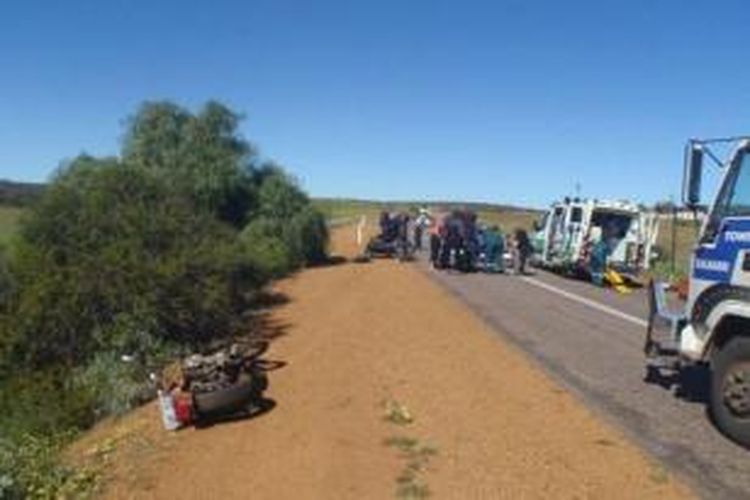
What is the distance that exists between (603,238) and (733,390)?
23.3 meters

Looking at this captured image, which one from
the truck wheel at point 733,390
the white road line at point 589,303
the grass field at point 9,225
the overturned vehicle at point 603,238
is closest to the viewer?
the truck wheel at point 733,390

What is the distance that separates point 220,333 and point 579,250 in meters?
16.1

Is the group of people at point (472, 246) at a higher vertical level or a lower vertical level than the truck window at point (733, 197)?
lower

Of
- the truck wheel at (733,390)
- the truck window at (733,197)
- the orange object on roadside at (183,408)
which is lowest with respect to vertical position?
the orange object on roadside at (183,408)

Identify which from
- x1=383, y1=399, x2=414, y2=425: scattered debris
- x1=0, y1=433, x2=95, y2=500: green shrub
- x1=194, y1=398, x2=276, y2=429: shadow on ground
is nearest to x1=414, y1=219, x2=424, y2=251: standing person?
x1=194, y1=398, x2=276, y2=429: shadow on ground

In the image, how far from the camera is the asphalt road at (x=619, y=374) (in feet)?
33.0

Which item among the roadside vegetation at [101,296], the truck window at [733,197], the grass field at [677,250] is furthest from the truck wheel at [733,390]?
the roadside vegetation at [101,296]

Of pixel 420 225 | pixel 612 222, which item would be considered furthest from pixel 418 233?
pixel 612 222

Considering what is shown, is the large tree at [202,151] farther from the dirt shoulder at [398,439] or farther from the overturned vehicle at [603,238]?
the dirt shoulder at [398,439]

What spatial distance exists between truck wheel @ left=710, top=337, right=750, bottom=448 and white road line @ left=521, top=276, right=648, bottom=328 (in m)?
9.05

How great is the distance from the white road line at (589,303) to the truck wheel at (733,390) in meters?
9.05

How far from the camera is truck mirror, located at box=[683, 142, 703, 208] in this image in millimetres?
11266

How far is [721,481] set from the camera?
938cm

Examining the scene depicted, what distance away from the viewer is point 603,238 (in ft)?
111
